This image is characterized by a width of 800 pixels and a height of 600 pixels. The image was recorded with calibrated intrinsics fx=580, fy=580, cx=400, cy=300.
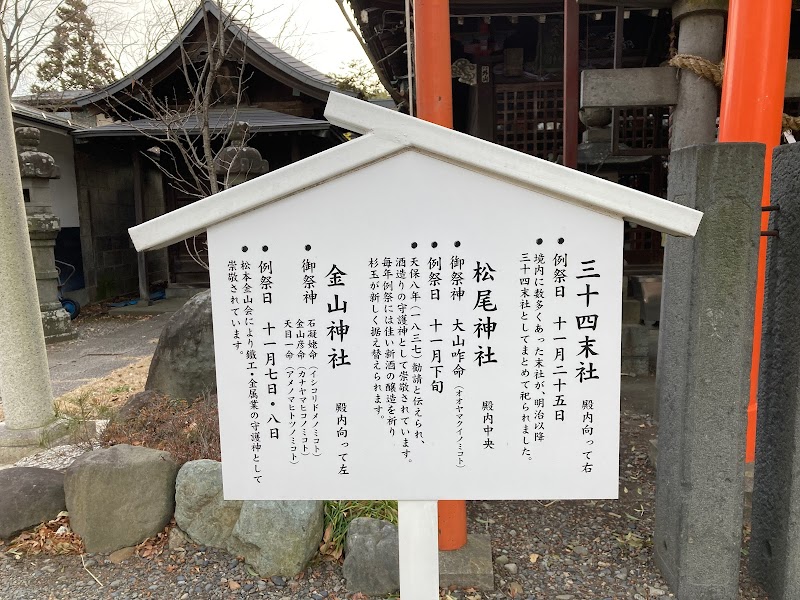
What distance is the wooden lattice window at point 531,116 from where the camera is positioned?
6.77 metres

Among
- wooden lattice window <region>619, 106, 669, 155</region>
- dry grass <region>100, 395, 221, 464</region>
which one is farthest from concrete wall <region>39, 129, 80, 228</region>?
wooden lattice window <region>619, 106, 669, 155</region>

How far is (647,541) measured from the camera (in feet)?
9.98

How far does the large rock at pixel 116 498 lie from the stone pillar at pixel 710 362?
8.36 feet

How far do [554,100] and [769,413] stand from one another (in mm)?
5008

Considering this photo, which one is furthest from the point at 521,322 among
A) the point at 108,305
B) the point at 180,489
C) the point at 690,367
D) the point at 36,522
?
the point at 108,305

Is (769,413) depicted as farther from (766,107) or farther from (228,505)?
(228,505)

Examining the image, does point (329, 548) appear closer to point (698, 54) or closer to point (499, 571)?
point (499, 571)

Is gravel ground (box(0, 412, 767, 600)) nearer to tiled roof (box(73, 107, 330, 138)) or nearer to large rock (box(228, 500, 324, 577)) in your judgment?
large rock (box(228, 500, 324, 577))

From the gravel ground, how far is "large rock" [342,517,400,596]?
2.8 inches

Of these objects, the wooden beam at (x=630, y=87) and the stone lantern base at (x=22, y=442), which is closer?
the wooden beam at (x=630, y=87)

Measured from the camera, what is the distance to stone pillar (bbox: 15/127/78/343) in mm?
8594

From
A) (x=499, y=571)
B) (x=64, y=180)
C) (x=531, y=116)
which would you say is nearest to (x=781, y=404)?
(x=499, y=571)

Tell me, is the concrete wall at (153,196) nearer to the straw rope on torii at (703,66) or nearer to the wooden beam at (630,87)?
the wooden beam at (630,87)

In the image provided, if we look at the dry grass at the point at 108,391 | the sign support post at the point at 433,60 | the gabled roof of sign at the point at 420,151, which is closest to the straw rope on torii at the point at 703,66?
the sign support post at the point at 433,60
